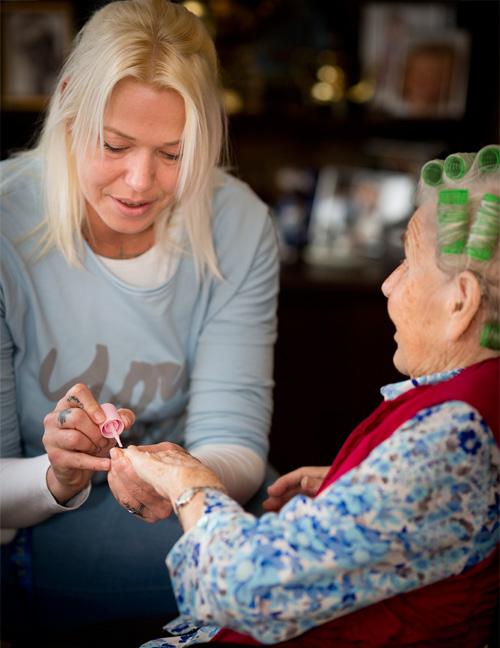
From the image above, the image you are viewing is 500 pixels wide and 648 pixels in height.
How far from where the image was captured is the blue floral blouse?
104 cm

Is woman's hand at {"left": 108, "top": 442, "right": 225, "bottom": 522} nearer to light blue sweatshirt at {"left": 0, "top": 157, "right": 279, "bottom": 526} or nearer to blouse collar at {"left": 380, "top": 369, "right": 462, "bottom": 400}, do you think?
blouse collar at {"left": 380, "top": 369, "right": 462, "bottom": 400}

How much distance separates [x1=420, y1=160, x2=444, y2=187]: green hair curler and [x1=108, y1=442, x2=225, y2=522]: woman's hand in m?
0.48

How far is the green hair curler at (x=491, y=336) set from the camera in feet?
3.74

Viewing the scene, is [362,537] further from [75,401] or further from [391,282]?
[75,401]

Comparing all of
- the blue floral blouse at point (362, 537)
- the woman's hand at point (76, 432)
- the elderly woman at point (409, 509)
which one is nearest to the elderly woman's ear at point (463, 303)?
the elderly woman at point (409, 509)

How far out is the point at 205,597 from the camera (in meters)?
1.09

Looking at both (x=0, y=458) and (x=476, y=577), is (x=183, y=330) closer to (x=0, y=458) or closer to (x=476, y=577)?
(x=0, y=458)

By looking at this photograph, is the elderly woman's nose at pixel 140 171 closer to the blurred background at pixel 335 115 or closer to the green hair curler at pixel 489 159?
the green hair curler at pixel 489 159

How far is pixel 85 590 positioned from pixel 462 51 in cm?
260

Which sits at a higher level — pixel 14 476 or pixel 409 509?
pixel 409 509

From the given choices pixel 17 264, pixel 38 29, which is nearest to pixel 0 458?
pixel 17 264

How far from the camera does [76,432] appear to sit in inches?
56.0

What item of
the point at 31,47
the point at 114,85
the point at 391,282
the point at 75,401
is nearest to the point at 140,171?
the point at 114,85

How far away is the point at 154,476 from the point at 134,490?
0.13 m
